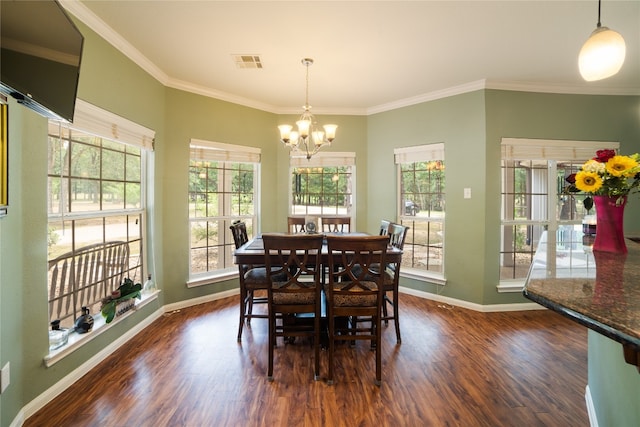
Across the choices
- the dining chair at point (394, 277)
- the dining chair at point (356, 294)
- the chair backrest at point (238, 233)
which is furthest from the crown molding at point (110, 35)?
the dining chair at point (394, 277)

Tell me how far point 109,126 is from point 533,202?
14.9 ft

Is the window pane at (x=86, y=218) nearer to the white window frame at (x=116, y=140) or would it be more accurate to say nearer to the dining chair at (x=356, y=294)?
the white window frame at (x=116, y=140)

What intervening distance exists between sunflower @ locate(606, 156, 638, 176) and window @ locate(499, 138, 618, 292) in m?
2.29

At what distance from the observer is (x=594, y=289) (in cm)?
93

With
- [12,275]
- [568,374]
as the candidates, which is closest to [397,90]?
[568,374]

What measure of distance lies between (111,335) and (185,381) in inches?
35.4

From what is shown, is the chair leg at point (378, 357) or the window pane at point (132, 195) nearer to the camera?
the chair leg at point (378, 357)

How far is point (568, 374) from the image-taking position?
2.20 meters

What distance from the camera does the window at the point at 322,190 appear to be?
4.45 m

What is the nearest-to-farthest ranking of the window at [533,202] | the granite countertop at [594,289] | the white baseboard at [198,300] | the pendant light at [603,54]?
the granite countertop at [594,289] → the pendant light at [603,54] → the white baseboard at [198,300] → the window at [533,202]

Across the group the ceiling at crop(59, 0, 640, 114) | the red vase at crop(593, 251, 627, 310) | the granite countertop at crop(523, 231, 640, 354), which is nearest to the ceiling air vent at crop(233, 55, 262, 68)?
the ceiling at crop(59, 0, 640, 114)

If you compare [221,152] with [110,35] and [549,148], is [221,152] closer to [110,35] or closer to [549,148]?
[110,35]

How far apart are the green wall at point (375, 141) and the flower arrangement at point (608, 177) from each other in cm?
204

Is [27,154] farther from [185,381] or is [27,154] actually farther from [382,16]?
[382,16]
